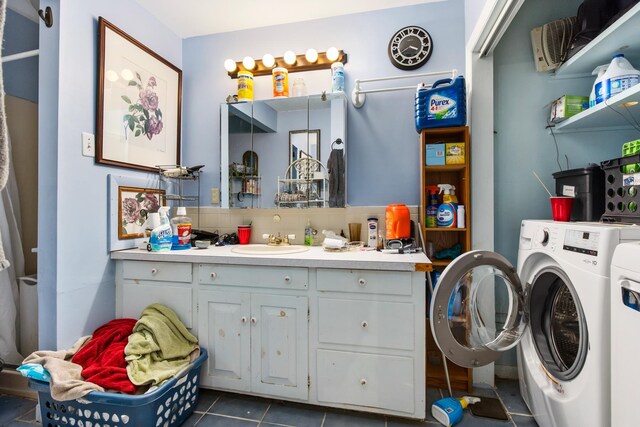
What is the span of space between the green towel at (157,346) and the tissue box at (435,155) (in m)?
1.73

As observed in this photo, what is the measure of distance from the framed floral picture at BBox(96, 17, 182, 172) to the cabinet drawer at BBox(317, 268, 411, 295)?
147cm

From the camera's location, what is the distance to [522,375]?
1558 mm

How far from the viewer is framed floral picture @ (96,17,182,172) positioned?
1.70 meters

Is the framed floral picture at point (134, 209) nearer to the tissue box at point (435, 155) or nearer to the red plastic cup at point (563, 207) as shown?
the tissue box at point (435, 155)

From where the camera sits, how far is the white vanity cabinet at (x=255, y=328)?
151cm

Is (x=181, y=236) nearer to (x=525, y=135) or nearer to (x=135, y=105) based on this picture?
(x=135, y=105)

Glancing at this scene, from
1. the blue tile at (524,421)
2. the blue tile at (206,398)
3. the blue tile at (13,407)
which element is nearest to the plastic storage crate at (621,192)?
the blue tile at (524,421)

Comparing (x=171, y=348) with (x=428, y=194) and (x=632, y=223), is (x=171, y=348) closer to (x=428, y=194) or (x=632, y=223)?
(x=428, y=194)

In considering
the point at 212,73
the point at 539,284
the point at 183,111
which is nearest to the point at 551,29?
the point at 539,284

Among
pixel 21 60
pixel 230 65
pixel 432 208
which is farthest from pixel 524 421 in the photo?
pixel 21 60

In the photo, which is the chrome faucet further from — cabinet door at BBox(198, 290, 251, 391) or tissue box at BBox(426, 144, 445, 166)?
tissue box at BBox(426, 144, 445, 166)

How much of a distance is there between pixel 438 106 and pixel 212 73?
178 cm

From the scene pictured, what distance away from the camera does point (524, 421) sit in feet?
4.80

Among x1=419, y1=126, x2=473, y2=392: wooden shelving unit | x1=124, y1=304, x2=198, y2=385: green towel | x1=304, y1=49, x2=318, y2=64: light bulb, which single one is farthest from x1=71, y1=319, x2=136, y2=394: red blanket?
x1=304, y1=49, x2=318, y2=64: light bulb
